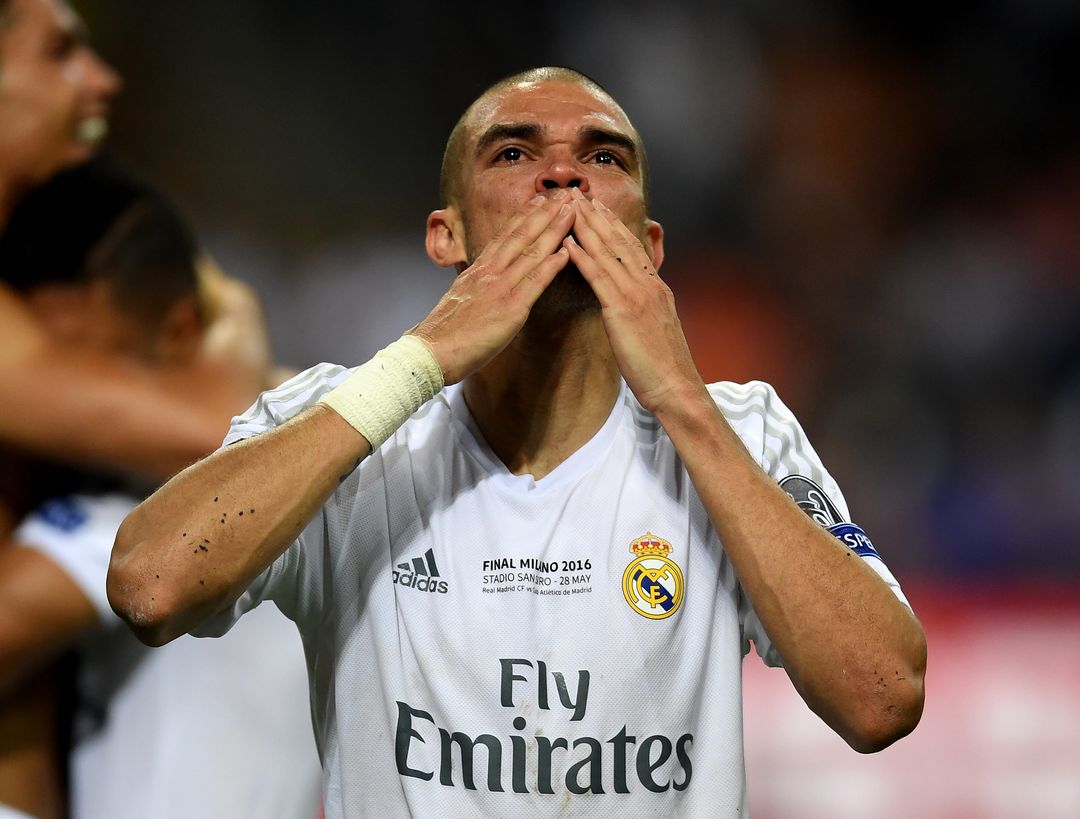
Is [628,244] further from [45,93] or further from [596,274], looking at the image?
[45,93]

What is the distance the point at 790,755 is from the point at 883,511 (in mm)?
3741

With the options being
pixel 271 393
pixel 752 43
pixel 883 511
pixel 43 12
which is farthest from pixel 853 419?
pixel 271 393

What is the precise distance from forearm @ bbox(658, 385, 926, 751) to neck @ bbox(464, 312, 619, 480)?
1.23 feet

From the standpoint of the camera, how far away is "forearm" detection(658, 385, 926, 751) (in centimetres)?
185

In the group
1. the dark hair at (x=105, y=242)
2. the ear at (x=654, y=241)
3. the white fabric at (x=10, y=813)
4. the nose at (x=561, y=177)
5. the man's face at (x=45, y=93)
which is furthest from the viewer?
the man's face at (x=45, y=93)

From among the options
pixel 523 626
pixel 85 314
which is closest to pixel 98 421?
pixel 85 314

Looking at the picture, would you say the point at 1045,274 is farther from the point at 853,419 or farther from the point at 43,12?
the point at 43,12

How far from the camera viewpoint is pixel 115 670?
10.1ft

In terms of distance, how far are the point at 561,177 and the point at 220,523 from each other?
0.90 meters

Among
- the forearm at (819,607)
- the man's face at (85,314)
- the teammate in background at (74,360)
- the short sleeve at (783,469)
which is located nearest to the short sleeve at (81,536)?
the teammate in background at (74,360)

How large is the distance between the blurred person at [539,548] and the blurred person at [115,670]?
2.99ft

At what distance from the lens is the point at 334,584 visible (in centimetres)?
213

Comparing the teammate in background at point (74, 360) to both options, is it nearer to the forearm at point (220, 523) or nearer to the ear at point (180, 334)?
the ear at point (180, 334)

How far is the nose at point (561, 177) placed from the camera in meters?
2.22
